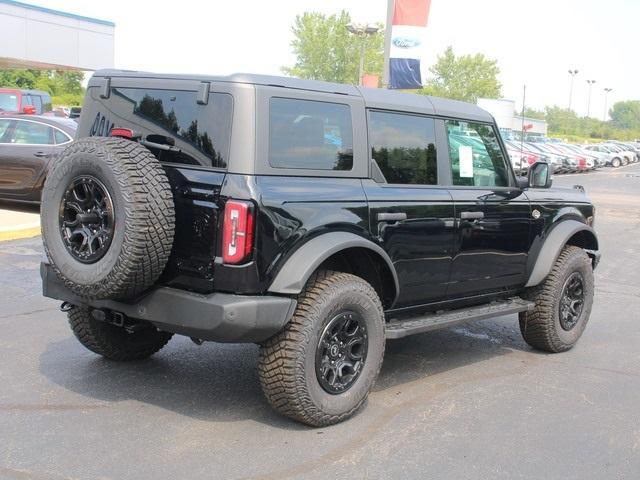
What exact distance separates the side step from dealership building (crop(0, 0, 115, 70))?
31.0 metres

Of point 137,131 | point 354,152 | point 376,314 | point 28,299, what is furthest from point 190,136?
point 28,299

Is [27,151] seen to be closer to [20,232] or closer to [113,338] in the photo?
[20,232]

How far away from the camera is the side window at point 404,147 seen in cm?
482

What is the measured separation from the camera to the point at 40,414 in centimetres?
433

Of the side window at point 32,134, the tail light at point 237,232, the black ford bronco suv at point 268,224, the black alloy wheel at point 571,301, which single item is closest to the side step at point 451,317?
the black ford bronco suv at point 268,224

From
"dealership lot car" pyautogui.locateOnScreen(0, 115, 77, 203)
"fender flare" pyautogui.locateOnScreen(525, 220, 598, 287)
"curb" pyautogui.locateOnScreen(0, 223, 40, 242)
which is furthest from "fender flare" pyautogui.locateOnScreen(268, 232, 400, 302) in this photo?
"dealership lot car" pyautogui.locateOnScreen(0, 115, 77, 203)

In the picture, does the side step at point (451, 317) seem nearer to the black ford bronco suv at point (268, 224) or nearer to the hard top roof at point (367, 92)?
the black ford bronco suv at point (268, 224)

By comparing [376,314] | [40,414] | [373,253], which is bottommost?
[40,414]

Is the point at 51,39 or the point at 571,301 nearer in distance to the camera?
the point at 571,301

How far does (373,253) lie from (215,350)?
183 centimetres

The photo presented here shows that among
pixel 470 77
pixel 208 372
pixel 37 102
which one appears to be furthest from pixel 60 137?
pixel 470 77

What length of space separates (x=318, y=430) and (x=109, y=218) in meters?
1.65

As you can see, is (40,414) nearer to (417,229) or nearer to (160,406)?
(160,406)

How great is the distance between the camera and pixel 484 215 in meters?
5.41
